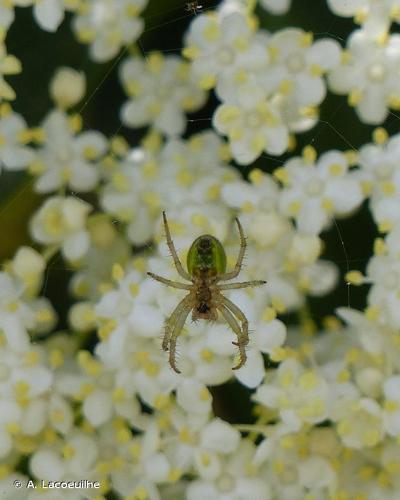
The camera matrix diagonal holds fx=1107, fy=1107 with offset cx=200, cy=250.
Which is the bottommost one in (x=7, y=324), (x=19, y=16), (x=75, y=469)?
(x=75, y=469)

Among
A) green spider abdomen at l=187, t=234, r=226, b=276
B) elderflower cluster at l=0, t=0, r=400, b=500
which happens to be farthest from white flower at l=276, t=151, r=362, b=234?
green spider abdomen at l=187, t=234, r=226, b=276

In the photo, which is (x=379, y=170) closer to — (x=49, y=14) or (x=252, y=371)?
(x=252, y=371)

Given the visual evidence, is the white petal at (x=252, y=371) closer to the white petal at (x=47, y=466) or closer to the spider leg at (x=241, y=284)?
the spider leg at (x=241, y=284)

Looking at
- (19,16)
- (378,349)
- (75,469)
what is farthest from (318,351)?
(19,16)

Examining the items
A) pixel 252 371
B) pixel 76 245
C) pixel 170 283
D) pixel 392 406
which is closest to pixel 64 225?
pixel 76 245

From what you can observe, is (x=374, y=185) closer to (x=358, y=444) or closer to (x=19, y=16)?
(x=358, y=444)

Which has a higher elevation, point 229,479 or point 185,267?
point 185,267
